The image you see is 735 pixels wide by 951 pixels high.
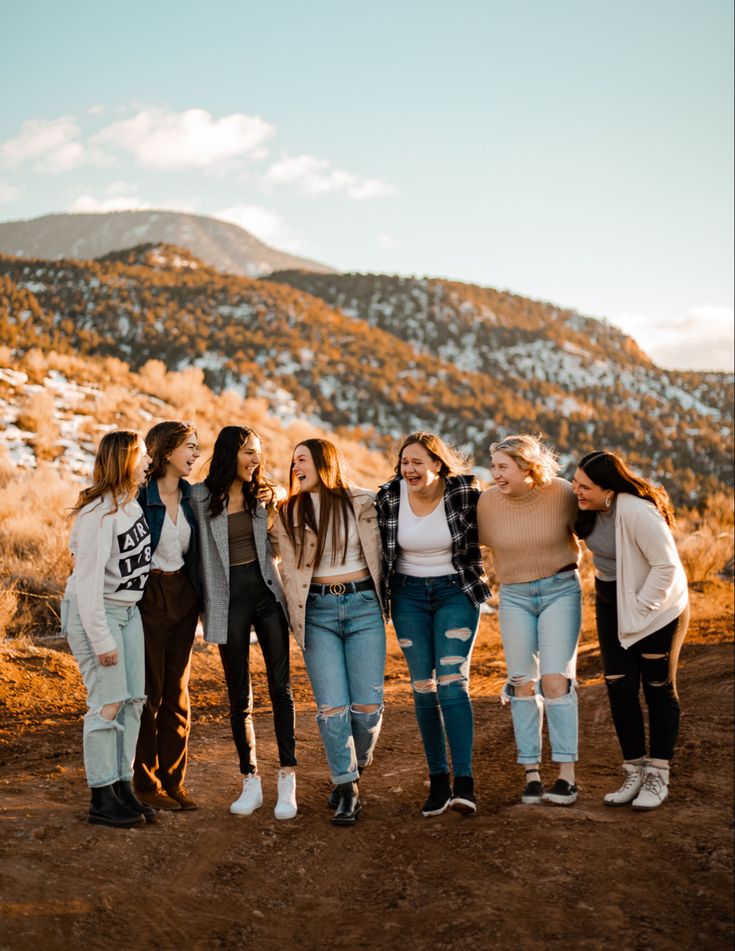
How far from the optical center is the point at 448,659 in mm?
4871

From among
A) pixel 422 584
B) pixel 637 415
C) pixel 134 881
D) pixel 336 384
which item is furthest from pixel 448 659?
pixel 637 415

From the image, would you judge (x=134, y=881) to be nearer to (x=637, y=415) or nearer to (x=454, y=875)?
(x=454, y=875)

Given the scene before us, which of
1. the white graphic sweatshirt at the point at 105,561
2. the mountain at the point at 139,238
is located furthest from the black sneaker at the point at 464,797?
the mountain at the point at 139,238

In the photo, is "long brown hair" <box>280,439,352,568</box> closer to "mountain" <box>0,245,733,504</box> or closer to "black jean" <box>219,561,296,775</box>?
"black jean" <box>219,561,296,775</box>

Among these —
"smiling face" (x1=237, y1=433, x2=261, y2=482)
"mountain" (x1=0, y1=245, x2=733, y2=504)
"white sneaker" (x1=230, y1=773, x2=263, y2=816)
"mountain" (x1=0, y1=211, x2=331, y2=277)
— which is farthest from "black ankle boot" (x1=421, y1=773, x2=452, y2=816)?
"mountain" (x1=0, y1=211, x2=331, y2=277)

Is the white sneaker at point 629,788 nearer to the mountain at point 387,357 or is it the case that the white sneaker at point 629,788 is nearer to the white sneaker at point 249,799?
the white sneaker at point 249,799

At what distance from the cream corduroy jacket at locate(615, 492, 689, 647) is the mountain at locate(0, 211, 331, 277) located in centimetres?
11102

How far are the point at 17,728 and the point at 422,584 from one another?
3736 millimetres

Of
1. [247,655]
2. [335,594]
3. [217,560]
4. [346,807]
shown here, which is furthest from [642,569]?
[217,560]

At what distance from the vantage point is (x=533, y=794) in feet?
16.9

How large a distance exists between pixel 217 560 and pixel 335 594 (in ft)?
2.22

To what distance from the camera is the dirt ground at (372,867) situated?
384cm

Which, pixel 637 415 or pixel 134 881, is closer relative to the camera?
pixel 134 881

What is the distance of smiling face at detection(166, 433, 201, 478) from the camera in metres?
4.82
